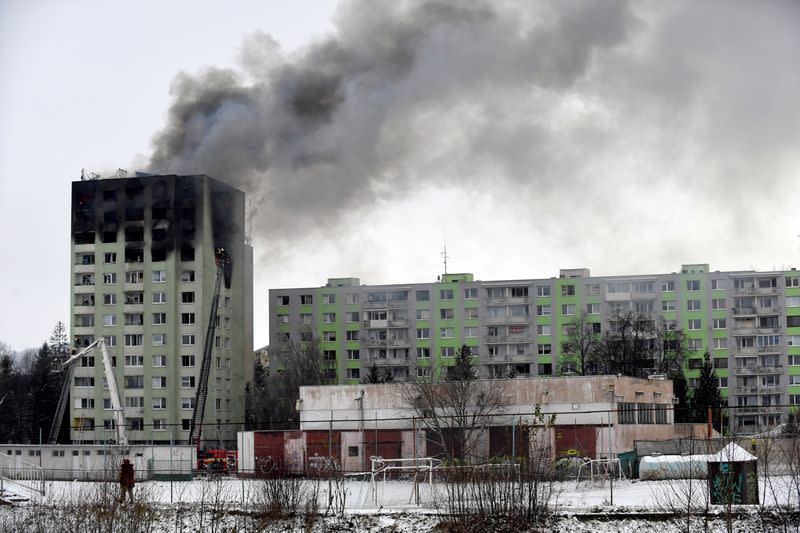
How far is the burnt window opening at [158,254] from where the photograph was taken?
93312 mm

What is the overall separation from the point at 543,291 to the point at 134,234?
3853 cm

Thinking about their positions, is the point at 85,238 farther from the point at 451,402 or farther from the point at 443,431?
the point at 443,431

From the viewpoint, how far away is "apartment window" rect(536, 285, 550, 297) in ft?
338

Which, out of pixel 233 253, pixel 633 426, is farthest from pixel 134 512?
pixel 233 253

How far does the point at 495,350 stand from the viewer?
103 meters

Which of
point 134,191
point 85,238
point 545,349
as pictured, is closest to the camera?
point 134,191

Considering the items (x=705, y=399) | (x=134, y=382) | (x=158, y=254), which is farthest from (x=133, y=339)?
(x=705, y=399)

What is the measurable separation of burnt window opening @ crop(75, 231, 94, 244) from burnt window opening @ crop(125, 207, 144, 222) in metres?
4.11

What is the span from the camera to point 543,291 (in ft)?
338

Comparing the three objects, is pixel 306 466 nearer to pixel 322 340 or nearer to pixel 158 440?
pixel 158 440

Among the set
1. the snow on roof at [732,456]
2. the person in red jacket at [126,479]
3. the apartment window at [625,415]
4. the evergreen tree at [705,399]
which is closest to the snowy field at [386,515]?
the person in red jacket at [126,479]

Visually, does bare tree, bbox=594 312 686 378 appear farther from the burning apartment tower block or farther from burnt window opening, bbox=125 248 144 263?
burnt window opening, bbox=125 248 144 263

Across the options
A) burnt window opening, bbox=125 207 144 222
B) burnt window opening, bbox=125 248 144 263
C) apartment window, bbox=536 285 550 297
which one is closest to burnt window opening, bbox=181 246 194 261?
burnt window opening, bbox=125 248 144 263

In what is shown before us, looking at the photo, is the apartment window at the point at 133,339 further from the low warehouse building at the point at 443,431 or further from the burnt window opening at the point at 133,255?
the low warehouse building at the point at 443,431
